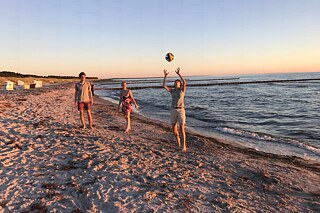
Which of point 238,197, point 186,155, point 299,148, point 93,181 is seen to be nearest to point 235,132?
point 299,148

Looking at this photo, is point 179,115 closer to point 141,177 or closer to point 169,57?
point 141,177

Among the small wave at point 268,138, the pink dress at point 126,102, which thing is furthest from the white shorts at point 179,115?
the small wave at point 268,138

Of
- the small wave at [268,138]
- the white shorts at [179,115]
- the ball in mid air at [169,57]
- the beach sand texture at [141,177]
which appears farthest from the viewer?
the small wave at [268,138]

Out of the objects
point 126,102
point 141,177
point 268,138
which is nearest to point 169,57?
point 126,102

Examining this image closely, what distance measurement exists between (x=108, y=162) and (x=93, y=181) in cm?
103

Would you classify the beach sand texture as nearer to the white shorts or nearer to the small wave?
the white shorts

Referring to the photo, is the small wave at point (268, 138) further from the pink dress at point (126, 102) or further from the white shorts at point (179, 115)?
the pink dress at point (126, 102)

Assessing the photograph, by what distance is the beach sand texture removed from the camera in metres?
3.96

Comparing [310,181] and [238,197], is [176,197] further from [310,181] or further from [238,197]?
[310,181]

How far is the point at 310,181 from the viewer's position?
5.39 meters

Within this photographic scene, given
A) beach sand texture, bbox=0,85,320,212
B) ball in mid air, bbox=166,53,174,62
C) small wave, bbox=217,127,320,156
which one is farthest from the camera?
small wave, bbox=217,127,320,156

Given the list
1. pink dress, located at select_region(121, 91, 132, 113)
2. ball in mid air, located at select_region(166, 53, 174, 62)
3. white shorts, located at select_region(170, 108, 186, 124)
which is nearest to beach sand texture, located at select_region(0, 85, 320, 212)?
white shorts, located at select_region(170, 108, 186, 124)

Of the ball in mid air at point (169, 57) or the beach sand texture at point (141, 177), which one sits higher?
the ball in mid air at point (169, 57)

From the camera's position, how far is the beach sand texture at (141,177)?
3.96 metres
